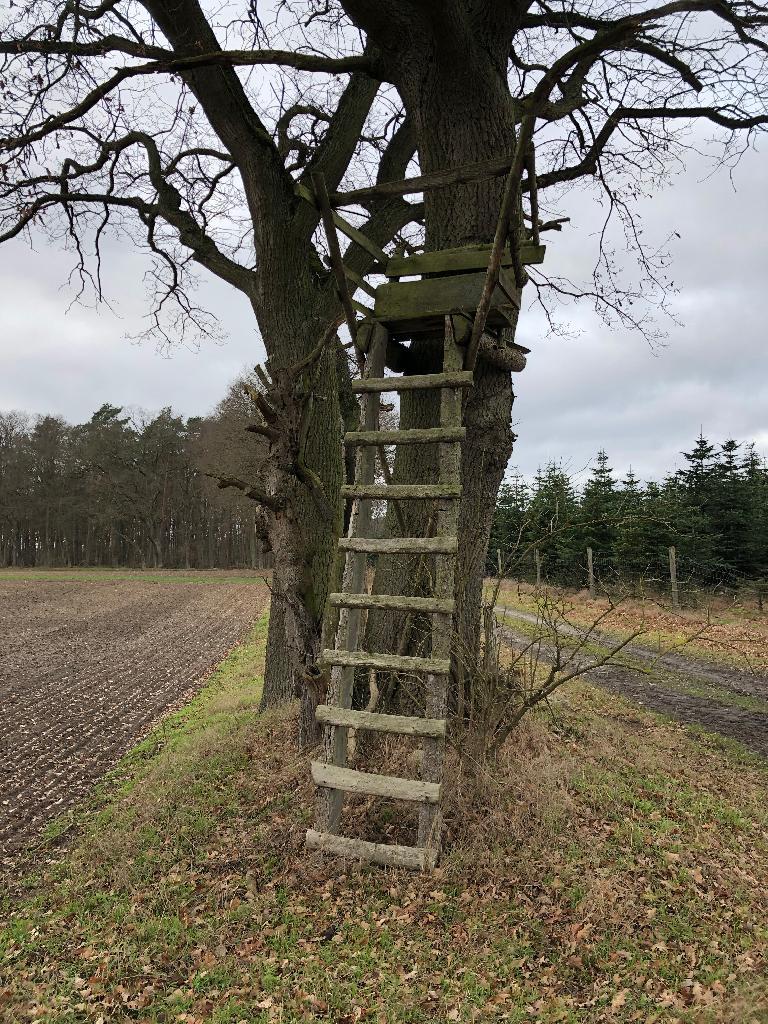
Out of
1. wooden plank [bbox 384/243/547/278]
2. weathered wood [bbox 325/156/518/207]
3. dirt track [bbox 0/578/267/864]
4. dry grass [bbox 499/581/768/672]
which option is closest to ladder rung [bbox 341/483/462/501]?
wooden plank [bbox 384/243/547/278]

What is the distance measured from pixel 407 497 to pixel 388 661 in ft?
3.79

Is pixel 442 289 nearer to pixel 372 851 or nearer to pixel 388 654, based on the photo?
pixel 388 654

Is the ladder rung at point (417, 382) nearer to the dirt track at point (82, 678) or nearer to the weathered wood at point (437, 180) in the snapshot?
the weathered wood at point (437, 180)

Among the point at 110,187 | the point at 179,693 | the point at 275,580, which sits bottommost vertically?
the point at 179,693

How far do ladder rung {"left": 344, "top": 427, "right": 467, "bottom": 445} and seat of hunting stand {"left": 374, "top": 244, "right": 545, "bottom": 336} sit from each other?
0.95 meters

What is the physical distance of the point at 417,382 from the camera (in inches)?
194

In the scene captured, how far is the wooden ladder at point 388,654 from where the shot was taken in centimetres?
426

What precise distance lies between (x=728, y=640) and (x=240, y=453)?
2710 cm

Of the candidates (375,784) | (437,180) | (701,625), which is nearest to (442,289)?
(437,180)

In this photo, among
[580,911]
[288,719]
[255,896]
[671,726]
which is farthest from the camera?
[671,726]

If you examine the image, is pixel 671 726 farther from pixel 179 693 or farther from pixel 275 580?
pixel 179 693

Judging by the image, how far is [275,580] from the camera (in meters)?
6.54

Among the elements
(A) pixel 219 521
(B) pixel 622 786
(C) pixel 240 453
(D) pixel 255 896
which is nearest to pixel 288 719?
(D) pixel 255 896

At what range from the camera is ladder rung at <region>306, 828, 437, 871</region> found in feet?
13.8
